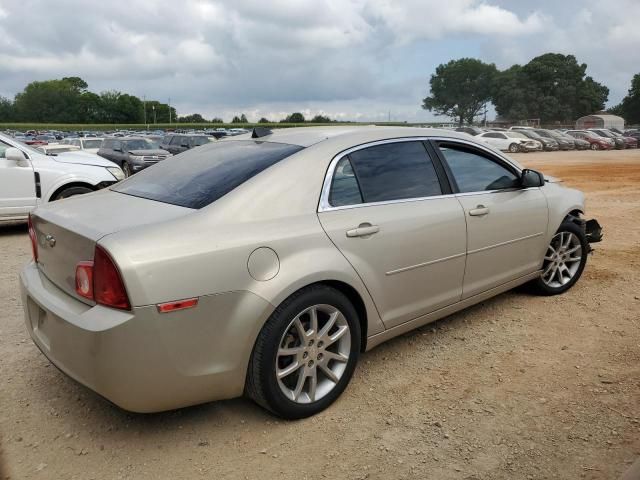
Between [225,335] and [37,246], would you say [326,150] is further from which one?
[37,246]

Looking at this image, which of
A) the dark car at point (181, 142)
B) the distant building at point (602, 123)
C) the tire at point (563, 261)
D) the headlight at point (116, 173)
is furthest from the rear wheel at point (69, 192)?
the distant building at point (602, 123)

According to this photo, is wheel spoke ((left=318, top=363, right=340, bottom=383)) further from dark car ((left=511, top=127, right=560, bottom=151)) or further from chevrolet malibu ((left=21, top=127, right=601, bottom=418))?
dark car ((left=511, top=127, right=560, bottom=151))

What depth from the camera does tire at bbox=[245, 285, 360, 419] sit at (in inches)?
106

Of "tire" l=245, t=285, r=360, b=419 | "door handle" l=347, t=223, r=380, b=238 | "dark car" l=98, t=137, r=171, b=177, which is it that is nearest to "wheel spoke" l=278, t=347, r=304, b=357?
"tire" l=245, t=285, r=360, b=419

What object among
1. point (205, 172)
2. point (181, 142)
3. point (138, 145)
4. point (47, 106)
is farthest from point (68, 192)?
point (47, 106)

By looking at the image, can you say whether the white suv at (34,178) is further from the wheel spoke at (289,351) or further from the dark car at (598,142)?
the dark car at (598,142)

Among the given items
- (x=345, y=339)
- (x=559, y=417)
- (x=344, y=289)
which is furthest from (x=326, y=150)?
(x=559, y=417)

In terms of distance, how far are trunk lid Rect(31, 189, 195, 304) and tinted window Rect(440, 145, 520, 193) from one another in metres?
1.97

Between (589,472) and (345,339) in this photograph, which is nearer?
(589,472)

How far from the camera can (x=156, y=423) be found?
2.93 metres

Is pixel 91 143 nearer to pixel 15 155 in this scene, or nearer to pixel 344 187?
pixel 15 155

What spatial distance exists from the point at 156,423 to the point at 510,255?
108 inches

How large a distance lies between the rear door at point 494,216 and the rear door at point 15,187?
6158 millimetres

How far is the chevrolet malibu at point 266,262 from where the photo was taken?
95.9 inches
